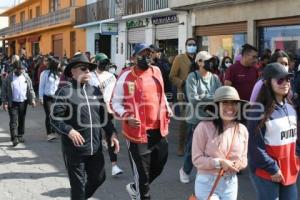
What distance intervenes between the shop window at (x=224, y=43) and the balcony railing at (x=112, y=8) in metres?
3.34

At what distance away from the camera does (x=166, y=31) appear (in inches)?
860

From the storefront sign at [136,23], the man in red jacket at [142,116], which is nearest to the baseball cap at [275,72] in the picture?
the man in red jacket at [142,116]

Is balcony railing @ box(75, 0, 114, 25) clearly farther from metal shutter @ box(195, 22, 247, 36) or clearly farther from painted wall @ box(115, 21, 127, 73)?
metal shutter @ box(195, 22, 247, 36)

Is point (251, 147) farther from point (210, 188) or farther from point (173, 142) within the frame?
point (173, 142)

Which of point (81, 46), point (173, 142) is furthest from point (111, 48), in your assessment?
point (173, 142)

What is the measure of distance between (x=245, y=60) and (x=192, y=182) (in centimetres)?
186

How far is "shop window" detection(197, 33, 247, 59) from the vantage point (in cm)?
1606

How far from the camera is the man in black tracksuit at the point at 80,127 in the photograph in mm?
5316

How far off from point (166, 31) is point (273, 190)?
706 inches

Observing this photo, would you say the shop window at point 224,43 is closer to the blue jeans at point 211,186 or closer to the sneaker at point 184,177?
the sneaker at point 184,177

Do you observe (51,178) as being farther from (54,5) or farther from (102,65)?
(54,5)

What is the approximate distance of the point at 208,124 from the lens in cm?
431

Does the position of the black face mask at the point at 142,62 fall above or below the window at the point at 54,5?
below

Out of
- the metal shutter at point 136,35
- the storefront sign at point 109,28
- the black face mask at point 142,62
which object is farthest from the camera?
the storefront sign at point 109,28
